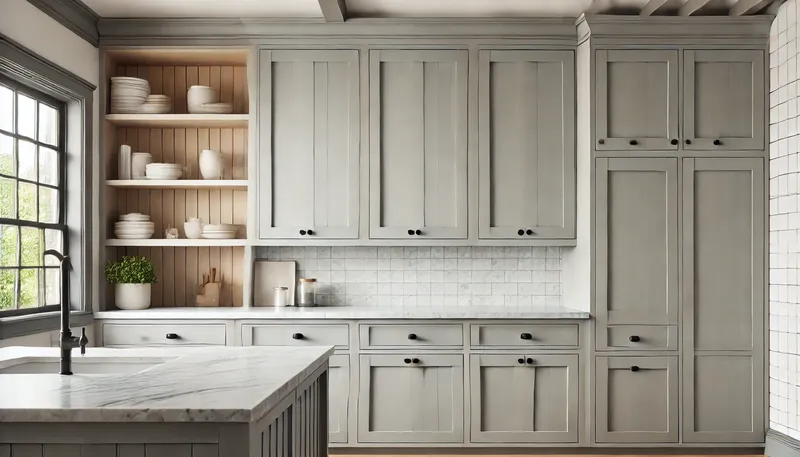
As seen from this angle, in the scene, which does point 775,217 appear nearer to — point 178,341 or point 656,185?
point 656,185

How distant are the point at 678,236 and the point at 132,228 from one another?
3234mm

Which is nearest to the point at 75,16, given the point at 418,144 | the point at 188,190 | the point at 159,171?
the point at 159,171

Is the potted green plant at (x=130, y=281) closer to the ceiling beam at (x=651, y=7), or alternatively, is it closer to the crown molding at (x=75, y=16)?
the crown molding at (x=75, y=16)

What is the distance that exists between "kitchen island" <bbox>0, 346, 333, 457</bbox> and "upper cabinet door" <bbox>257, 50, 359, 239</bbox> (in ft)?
7.53

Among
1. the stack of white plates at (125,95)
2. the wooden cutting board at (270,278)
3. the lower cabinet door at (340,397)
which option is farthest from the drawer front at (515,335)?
the stack of white plates at (125,95)

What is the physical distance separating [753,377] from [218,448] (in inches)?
142

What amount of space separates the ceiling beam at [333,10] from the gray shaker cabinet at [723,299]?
216 centimetres

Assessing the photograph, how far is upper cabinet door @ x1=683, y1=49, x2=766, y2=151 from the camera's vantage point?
14.3ft

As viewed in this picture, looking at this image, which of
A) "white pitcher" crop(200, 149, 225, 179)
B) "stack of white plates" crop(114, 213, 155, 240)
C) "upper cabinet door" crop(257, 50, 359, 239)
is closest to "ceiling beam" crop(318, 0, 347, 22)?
"upper cabinet door" crop(257, 50, 359, 239)

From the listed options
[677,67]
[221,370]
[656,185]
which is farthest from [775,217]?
[221,370]

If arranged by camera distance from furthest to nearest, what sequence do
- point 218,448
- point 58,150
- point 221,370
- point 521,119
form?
point 521,119 → point 58,150 → point 221,370 → point 218,448

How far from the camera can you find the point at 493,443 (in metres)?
4.30

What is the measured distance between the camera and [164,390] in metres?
1.83

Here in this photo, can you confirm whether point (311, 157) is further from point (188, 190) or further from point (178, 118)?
point (188, 190)
